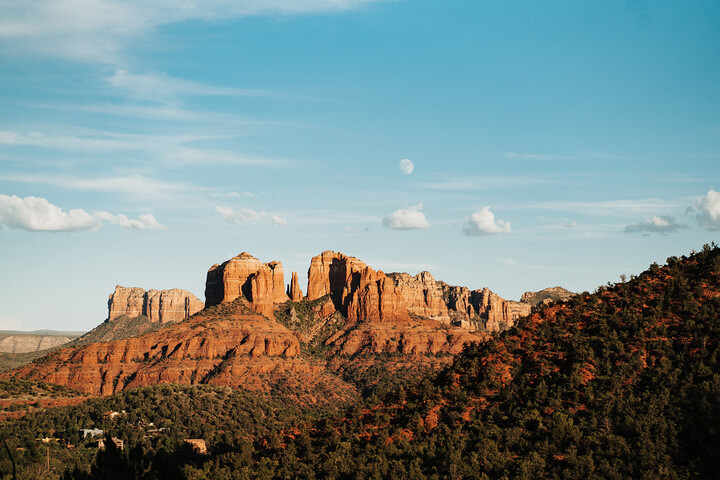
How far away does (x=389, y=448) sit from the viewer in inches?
2911

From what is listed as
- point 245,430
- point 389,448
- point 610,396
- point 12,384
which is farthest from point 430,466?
point 12,384

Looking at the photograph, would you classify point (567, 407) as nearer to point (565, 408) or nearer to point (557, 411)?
point (565, 408)

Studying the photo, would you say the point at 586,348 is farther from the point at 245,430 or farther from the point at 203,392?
the point at 203,392

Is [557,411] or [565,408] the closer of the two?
[557,411]

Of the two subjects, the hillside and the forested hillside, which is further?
the hillside

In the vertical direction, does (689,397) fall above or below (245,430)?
above

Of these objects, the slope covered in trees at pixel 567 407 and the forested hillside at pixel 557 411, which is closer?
the forested hillside at pixel 557 411

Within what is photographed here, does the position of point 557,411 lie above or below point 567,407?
below

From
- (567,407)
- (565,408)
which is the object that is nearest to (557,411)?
(565,408)

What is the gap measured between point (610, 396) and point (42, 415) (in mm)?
120089

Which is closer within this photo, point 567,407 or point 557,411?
point 557,411

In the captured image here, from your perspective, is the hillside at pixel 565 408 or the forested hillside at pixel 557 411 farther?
the hillside at pixel 565 408

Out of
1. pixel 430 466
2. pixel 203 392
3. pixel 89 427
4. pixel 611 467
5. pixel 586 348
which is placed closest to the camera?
pixel 611 467

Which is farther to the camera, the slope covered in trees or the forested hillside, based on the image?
the slope covered in trees
